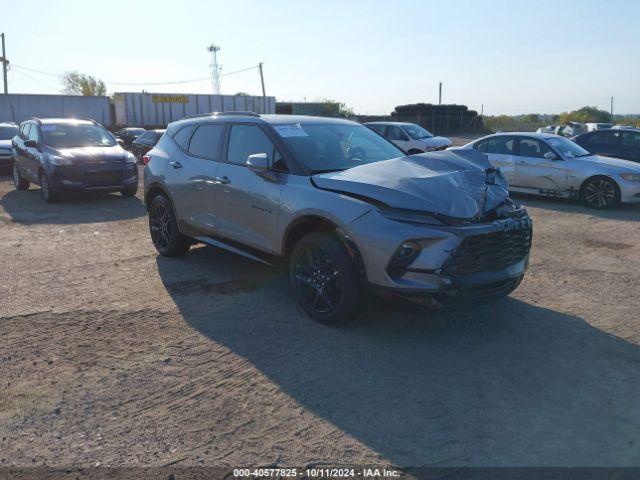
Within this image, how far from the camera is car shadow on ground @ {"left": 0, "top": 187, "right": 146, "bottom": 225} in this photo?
10.2 m

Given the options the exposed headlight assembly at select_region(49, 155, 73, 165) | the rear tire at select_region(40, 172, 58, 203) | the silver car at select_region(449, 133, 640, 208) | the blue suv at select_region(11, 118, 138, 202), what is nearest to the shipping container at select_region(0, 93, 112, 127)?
the blue suv at select_region(11, 118, 138, 202)

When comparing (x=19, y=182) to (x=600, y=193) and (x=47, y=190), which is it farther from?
(x=600, y=193)

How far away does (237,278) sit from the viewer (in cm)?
628

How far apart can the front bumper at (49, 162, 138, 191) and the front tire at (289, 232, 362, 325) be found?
27.1 feet

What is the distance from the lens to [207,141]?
631 centimetres

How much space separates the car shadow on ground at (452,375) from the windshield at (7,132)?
51.0 feet

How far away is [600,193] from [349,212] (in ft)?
27.4

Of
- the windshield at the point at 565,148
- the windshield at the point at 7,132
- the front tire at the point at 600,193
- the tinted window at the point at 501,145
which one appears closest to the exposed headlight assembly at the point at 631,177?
the front tire at the point at 600,193

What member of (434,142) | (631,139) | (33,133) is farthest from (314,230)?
(434,142)

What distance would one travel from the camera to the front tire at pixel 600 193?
1078 centimetres

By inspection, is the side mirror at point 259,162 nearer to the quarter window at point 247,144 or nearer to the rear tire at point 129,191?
the quarter window at point 247,144

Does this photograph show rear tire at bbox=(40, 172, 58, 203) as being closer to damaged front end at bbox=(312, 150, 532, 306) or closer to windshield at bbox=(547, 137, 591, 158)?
damaged front end at bbox=(312, 150, 532, 306)

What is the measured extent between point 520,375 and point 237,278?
Result: 10.9ft

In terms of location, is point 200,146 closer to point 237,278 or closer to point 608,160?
point 237,278
